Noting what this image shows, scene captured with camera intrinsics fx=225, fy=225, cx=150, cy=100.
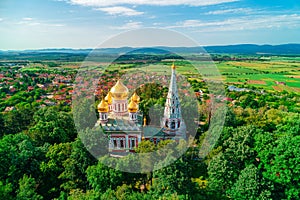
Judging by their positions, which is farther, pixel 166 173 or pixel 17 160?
pixel 17 160

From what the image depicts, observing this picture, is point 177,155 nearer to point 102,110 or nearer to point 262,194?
point 262,194

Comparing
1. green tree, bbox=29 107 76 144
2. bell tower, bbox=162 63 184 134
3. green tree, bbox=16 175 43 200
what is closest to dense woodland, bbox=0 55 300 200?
green tree, bbox=16 175 43 200

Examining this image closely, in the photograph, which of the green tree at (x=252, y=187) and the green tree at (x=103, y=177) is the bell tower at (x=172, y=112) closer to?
the green tree at (x=103, y=177)

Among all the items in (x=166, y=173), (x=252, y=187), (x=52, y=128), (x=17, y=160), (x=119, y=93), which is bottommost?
(x=252, y=187)

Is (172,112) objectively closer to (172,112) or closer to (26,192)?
(172,112)

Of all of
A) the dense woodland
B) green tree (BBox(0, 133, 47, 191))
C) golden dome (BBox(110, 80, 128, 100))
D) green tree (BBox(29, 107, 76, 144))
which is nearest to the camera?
the dense woodland

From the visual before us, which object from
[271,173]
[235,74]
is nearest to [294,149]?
[271,173]

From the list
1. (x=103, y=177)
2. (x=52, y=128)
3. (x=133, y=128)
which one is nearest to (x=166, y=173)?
(x=103, y=177)

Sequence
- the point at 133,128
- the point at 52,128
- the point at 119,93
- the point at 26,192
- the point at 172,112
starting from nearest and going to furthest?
the point at 26,192 < the point at 172,112 < the point at 133,128 < the point at 119,93 < the point at 52,128

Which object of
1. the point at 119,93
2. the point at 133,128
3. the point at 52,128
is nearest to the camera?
the point at 133,128

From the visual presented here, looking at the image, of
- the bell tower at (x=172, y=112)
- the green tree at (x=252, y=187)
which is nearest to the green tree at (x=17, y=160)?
the bell tower at (x=172, y=112)

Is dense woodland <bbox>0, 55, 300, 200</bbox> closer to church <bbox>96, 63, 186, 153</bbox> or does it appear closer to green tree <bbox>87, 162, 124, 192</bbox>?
green tree <bbox>87, 162, 124, 192</bbox>
